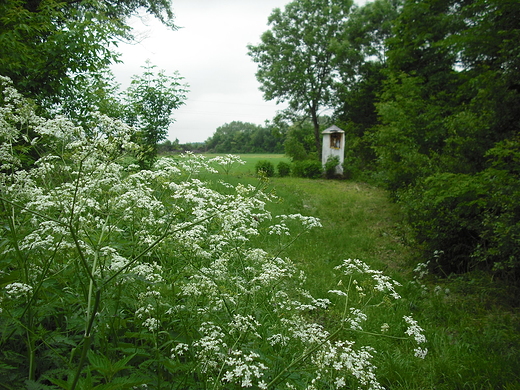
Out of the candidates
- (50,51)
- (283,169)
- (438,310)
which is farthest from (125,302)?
(283,169)

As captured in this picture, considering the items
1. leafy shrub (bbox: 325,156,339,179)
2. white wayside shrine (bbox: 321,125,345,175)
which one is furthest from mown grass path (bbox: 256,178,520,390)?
white wayside shrine (bbox: 321,125,345,175)

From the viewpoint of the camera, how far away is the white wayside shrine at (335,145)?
69.2ft

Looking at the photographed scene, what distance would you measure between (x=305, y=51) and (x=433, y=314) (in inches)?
1023

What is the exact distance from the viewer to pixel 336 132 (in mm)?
21281

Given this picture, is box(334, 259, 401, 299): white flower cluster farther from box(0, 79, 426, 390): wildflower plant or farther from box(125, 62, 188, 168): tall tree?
box(125, 62, 188, 168): tall tree

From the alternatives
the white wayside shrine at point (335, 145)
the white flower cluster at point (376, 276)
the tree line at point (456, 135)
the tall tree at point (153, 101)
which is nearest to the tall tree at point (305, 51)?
the white wayside shrine at point (335, 145)

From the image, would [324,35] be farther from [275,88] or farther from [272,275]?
[272,275]

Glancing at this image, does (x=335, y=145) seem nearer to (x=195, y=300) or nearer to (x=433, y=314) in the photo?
(x=433, y=314)

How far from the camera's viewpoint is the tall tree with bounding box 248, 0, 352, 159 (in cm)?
2607

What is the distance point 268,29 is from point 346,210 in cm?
2174

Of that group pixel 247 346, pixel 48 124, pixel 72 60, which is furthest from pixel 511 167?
pixel 72 60

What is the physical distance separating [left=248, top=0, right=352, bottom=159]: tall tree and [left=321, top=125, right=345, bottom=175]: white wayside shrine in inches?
172

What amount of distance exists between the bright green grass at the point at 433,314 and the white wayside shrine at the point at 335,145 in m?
12.7

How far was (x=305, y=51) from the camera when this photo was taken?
26.6m
